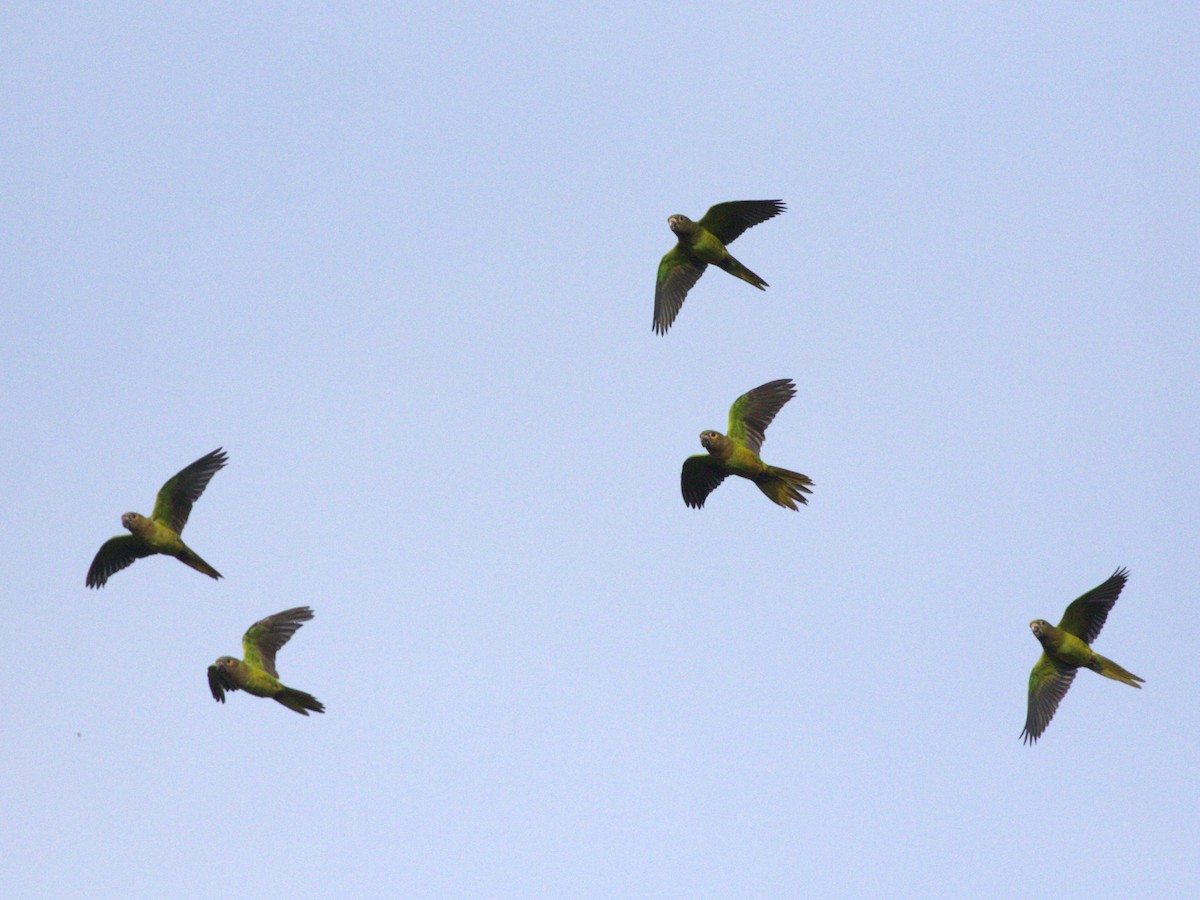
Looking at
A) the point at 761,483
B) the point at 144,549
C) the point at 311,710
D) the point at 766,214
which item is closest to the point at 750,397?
the point at 761,483

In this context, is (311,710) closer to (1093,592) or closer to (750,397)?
(750,397)

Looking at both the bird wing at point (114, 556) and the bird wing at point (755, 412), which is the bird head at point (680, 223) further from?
the bird wing at point (114, 556)

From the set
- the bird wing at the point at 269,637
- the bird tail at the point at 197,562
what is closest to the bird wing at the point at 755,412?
the bird wing at the point at 269,637

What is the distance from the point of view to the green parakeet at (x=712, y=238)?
24234 millimetres

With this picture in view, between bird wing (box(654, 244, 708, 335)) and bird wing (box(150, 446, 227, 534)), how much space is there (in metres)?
8.17

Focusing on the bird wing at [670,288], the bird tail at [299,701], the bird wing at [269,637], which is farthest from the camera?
the bird wing at [670,288]

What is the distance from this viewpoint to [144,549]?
22750 mm

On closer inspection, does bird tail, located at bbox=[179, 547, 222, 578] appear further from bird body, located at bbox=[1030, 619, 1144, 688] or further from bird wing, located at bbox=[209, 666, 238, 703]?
bird body, located at bbox=[1030, 619, 1144, 688]

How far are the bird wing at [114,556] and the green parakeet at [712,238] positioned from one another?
31.9 feet

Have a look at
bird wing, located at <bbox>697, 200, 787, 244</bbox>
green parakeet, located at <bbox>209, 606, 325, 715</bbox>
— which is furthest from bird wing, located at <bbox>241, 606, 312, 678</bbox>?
bird wing, located at <bbox>697, 200, 787, 244</bbox>

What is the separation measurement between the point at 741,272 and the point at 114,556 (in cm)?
1137

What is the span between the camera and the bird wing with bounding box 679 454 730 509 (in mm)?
23031

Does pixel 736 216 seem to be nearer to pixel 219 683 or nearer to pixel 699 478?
pixel 699 478

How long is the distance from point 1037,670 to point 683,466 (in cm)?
677
